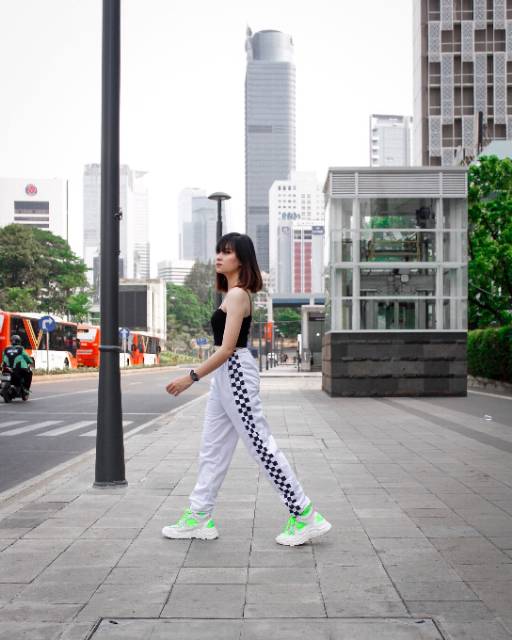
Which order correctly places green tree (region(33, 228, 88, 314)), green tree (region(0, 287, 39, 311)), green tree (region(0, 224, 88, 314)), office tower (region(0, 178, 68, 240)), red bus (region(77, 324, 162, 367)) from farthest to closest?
office tower (region(0, 178, 68, 240)), green tree (region(33, 228, 88, 314)), green tree (region(0, 224, 88, 314)), green tree (region(0, 287, 39, 311)), red bus (region(77, 324, 162, 367))

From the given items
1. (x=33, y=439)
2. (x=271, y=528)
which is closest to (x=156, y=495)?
(x=271, y=528)

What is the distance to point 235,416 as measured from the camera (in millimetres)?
5004

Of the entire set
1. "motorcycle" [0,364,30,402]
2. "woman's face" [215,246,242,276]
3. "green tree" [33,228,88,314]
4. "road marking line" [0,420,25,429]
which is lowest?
"road marking line" [0,420,25,429]

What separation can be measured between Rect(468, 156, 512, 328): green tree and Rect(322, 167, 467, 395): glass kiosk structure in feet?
25.5

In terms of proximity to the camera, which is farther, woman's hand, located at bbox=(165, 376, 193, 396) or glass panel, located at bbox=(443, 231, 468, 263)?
glass panel, located at bbox=(443, 231, 468, 263)

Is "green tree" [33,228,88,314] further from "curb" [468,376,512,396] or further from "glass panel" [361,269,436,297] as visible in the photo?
"glass panel" [361,269,436,297]

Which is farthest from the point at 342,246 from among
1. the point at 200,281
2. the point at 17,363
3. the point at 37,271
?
the point at 200,281

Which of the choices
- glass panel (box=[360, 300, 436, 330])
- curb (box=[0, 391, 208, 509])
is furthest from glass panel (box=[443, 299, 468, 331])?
curb (box=[0, 391, 208, 509])

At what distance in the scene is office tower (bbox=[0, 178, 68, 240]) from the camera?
168500mm

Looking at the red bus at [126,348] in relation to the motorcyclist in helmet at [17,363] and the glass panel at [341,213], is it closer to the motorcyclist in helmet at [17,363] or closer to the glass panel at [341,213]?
the motorcyclist in helmet at [17,363]

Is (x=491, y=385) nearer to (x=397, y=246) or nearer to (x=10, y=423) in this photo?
(x=397, y=246)

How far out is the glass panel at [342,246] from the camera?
2148cm

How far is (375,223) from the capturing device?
70.5 ft

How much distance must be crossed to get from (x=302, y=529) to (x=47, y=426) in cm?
1017
